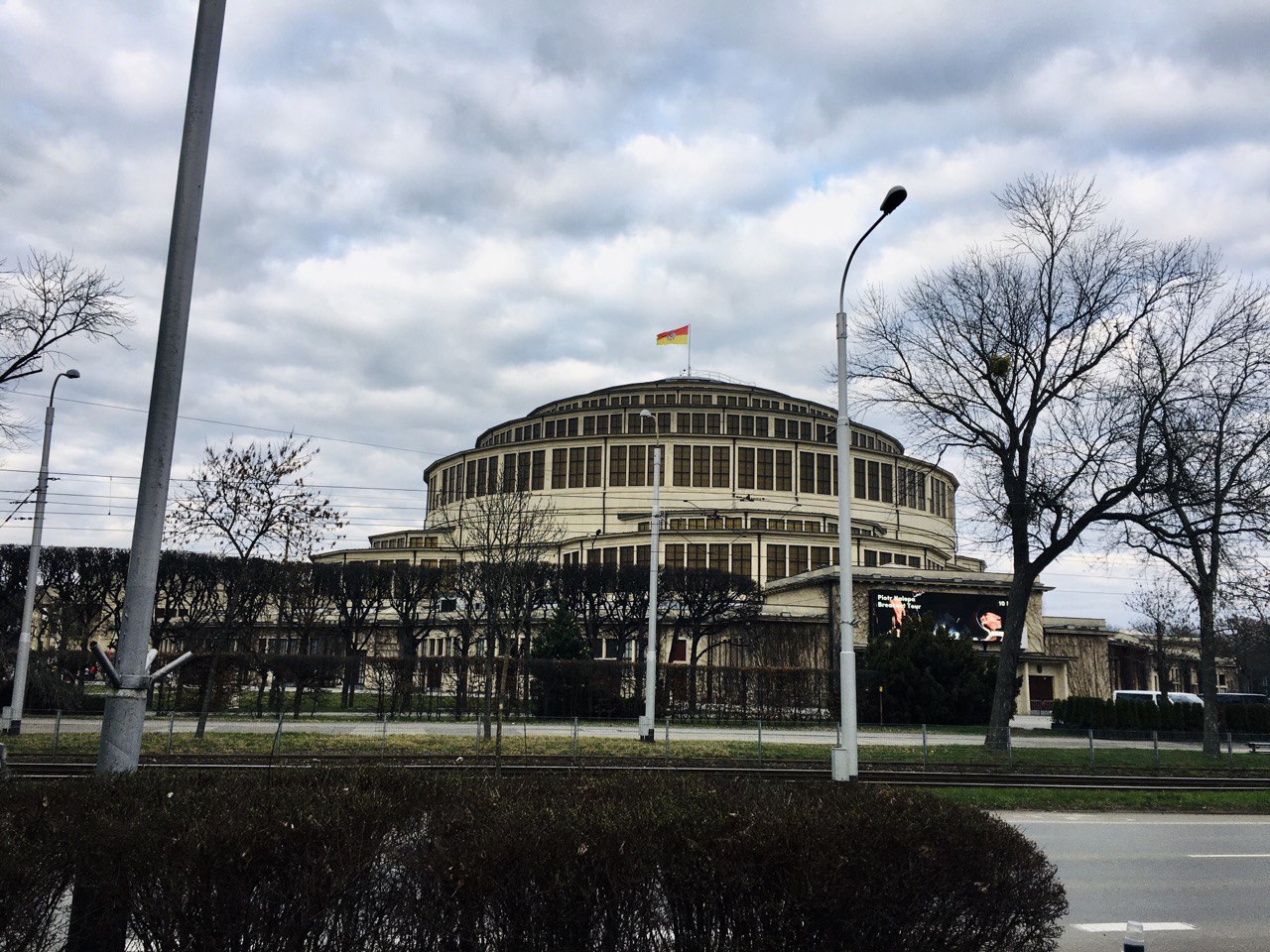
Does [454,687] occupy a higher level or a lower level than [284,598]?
lower

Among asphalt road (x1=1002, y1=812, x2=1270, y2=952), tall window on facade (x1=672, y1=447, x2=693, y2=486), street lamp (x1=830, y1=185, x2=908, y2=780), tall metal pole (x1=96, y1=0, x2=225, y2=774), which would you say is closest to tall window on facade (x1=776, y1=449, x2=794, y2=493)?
tall window on facade (x1=672, y1=447, x2=693, y2=486)

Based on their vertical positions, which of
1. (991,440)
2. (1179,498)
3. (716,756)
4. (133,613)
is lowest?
(716,756)

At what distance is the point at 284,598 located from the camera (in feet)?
175

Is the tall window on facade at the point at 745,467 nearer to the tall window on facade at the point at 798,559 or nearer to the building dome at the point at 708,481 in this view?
the building dome at the point at 708,481

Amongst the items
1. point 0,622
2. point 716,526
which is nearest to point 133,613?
point 0,622

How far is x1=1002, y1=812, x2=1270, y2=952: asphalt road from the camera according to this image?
8.79 meters

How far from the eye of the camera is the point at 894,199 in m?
14.6

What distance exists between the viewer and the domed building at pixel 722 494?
68062 mm

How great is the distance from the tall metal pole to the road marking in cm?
A: 787

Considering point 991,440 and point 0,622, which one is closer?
point 991,440

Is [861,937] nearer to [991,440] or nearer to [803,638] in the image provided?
[991,440]

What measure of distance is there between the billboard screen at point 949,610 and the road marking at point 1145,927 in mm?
50120

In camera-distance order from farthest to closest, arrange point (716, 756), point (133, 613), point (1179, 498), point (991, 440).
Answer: point (991, 440) → point (1179, 498) → point (716, 756) → point (133, 613)

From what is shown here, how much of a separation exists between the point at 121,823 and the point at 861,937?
3847 mm
